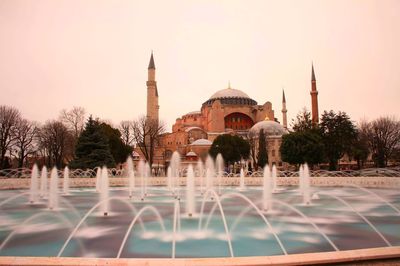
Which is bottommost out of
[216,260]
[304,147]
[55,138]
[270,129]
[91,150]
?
[216,260]

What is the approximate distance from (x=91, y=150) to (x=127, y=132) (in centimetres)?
1280

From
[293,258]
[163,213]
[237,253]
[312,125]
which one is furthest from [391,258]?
[312,125]

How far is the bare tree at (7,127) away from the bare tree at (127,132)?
11503 millimetres

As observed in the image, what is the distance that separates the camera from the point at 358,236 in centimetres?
614

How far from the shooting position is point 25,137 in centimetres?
3259

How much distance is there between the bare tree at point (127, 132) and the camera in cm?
3933

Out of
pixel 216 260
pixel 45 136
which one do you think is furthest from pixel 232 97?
pixel 216 260

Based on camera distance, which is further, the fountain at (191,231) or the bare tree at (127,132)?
the bare tree at (127,132)

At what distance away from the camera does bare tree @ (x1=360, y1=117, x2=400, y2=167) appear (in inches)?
1488

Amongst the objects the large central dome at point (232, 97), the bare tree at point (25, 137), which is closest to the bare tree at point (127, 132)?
the bare tree at point (25, 137)

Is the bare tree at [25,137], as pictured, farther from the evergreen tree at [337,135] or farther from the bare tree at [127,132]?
the evergreen tree at [337,135]

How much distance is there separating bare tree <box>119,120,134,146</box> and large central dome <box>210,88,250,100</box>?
28050 millimetres

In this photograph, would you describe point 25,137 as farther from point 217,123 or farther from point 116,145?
point 217,123

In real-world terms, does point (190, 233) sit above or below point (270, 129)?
below
